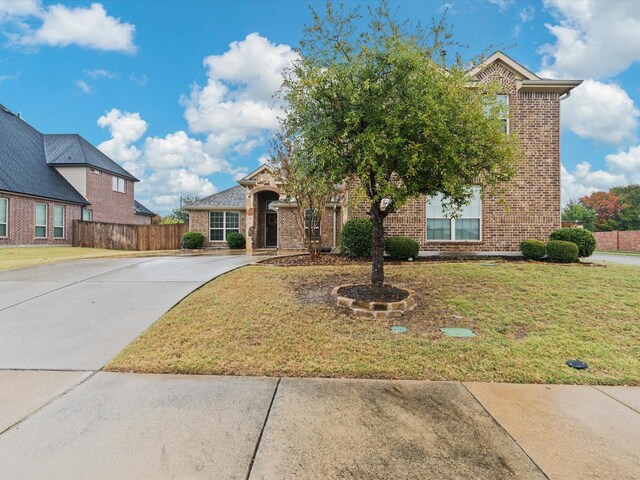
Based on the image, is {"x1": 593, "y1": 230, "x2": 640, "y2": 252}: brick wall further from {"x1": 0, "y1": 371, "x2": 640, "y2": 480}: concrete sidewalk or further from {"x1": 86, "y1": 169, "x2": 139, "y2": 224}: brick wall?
{"x1": 86, "y1": 169, "x2": 139, "y2": 224}: brick wall

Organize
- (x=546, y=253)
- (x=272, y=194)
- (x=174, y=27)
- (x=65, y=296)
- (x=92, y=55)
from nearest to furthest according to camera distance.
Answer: (x=65, y=296)
(x=546, y=253)
(x=174, y=27)
(x=92, y=55)
(x=272, y=194)

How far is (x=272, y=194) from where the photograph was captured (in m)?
21.2

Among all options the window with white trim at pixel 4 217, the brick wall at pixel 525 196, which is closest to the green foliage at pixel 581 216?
the brick wall at pixel 525 196

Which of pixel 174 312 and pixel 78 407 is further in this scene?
pixel 174 312

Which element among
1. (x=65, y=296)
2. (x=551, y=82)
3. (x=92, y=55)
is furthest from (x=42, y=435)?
(x=92, y=55)

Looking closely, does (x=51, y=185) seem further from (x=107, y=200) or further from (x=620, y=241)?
(x=620, y=241)

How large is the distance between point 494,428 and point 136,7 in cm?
1528

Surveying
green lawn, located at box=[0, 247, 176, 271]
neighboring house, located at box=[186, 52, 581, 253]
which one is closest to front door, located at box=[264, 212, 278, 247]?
green lawn, located at box=[0, 247, 176, 271]

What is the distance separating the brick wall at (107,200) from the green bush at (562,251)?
28.4 metres

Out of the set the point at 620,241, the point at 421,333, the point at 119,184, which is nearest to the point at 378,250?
the point at 421,333

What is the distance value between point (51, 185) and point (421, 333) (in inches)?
A: 1041

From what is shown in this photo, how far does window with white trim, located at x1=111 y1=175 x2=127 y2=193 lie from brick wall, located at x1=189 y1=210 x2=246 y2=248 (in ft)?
34.5

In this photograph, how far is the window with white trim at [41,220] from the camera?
20314mm

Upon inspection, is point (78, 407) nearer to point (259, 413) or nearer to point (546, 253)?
point (259, 413)
